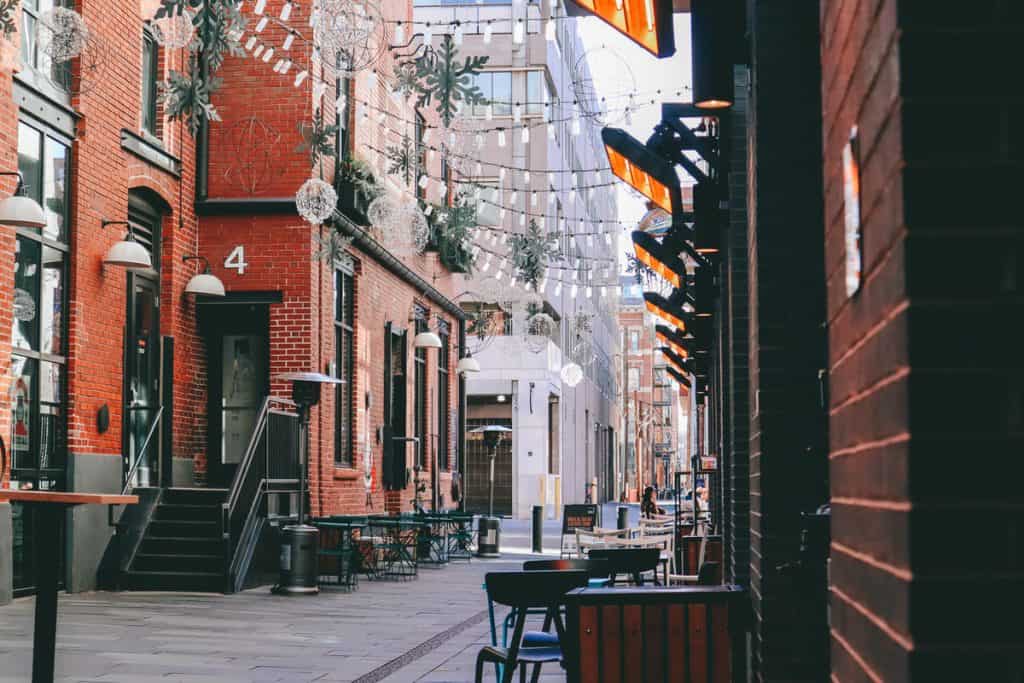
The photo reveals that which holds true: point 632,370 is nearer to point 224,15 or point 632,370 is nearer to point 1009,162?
point 224,15

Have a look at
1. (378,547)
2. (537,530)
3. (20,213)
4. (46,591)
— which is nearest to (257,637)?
(20,213)

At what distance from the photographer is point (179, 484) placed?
58.3ft

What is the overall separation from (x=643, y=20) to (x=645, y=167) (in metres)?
3.72

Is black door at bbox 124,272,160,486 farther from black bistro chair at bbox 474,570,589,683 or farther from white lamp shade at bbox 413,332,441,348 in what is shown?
black bistro chair at bbox 474,570,589,683

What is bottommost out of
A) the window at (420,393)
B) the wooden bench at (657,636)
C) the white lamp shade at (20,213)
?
the wooden bench at (657,636)

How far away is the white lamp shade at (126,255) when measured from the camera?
1495 centimetres

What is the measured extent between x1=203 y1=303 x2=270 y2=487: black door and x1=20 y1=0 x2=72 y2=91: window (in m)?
4.88

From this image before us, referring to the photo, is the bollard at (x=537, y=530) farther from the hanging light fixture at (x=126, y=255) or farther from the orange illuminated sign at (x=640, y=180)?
the orange illuminated sign at (x=640, y=180)

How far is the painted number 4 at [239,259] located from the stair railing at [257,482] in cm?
189

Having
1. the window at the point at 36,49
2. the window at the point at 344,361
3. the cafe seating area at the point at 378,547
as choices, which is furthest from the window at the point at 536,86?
the window at the point at 36,49

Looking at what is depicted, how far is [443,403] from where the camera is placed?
1121 inches

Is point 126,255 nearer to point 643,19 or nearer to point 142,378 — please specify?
Result: point 142,378

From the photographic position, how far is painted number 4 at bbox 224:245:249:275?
18625 mm

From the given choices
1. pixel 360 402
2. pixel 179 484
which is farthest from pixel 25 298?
pixel 360 402
